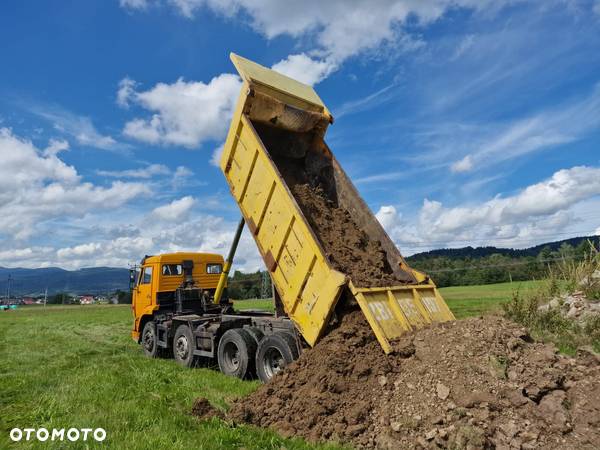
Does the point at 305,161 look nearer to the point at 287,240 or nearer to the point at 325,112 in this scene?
the point at 325,112

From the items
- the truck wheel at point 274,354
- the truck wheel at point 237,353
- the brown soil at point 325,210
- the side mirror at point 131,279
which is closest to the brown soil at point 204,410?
the truck wheel at point 274,354

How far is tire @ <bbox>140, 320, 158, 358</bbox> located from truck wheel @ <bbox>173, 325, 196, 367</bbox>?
1099mm

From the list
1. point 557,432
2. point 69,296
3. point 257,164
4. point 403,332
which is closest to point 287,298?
point 403,332

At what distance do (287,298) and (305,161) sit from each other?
3.12 meters

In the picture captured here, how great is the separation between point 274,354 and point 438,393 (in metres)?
3.05

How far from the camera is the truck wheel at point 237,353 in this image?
25.2 feet

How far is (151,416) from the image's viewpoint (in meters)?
5.22

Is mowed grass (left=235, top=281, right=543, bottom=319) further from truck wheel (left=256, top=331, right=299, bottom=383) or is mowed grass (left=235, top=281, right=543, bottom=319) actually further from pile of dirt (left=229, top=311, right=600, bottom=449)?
pile of dirt (left=229, top=311, right=600, bottom=449)

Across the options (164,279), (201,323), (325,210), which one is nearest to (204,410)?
(325,210)

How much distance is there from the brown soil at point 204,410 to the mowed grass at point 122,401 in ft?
0.41

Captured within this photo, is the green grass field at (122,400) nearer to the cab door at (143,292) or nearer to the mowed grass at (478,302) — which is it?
the mowed grass at (478,302)

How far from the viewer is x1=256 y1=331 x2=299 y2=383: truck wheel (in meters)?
6.77

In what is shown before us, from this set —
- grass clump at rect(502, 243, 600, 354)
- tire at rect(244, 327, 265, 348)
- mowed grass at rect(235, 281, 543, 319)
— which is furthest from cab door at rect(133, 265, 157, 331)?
grass clump at rect(502, 243, 600, 354)

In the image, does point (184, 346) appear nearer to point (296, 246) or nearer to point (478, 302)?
point (296, 246)
